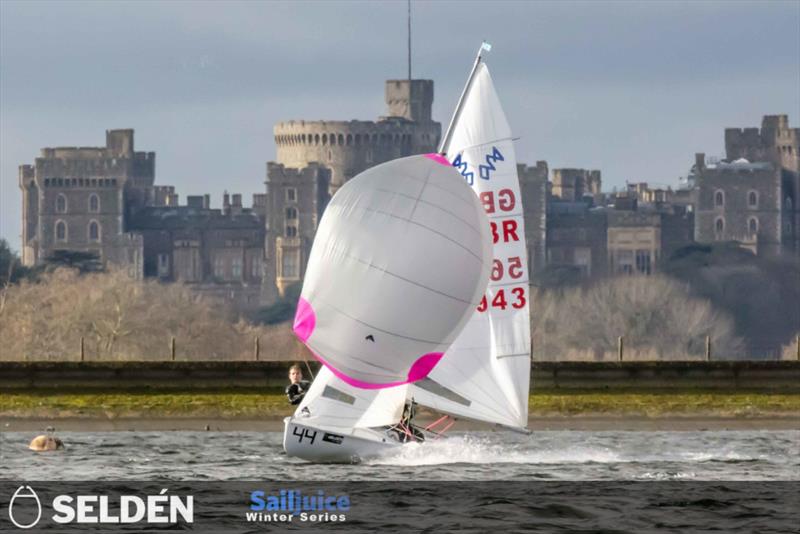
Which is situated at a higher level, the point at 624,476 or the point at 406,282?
the point at 406,282

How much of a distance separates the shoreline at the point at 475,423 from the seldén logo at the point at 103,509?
597 inches

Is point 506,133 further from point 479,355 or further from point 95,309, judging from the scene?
point 95,309

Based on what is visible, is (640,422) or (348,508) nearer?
(348,508)

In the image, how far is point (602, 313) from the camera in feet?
487

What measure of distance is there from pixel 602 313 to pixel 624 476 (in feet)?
378

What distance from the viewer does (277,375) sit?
164ft

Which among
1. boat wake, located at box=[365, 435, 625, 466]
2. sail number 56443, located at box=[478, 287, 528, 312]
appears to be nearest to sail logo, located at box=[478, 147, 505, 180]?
sail number 56443, located at box=[478, 287, 528, 312]

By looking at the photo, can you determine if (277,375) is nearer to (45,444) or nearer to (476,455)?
(45,444)

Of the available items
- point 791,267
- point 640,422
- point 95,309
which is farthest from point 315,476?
point 791,267

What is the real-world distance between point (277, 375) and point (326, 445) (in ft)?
48.1

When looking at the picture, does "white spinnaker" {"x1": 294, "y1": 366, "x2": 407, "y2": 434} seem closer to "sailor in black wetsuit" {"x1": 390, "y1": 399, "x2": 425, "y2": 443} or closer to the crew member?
"sailor in black wetsuit" {"x1": 390, "y1": 399, "x2": 425, "y2": 443}

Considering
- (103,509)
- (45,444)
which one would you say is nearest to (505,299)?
(45,444)

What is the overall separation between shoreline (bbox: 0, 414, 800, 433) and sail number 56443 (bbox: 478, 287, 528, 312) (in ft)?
24.3

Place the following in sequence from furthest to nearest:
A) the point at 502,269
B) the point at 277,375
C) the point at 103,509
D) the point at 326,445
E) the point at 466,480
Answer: the point at 277,375
the point at 502,269
the point at 326,445
the point at 466,480
the point at 103,509
